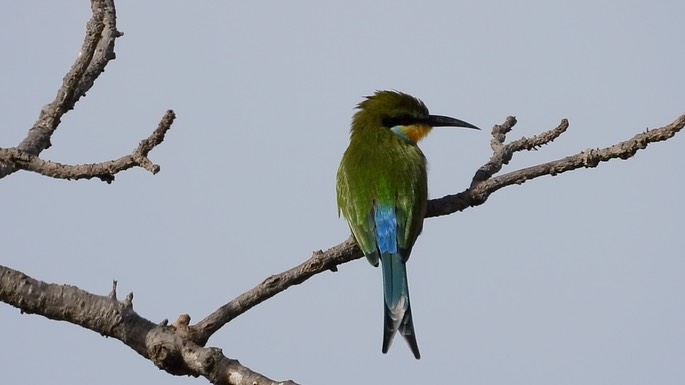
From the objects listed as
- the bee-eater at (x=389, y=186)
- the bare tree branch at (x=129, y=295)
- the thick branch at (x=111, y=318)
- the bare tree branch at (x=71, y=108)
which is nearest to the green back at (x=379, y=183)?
the bee-eater at (x=389, y=186)

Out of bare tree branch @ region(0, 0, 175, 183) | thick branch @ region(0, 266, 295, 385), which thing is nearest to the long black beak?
bare tree branch @ region(0, 0, 175, 183)

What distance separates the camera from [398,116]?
5266 millimetres

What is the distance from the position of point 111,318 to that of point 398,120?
8.86 feet

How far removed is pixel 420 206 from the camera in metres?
4.51

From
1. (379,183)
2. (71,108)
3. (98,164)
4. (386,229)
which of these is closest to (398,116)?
(379,183)

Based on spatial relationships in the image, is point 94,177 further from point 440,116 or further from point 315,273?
point 440,116

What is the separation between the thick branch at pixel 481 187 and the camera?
9.88 ft

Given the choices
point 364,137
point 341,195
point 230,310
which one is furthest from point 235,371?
point 364,137

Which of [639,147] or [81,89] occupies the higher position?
[81,89]

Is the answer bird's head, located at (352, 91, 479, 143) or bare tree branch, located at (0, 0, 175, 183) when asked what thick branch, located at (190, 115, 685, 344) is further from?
bird's head, located at (352, 91, 479, 143)

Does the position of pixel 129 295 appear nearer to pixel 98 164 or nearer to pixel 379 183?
pixel 98 164

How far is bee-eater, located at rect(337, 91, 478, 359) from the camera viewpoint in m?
4.16

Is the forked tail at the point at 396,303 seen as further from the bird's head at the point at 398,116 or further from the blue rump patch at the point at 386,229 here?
the bird's head at the point at 398,116

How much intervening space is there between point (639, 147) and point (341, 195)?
5.61 ft
